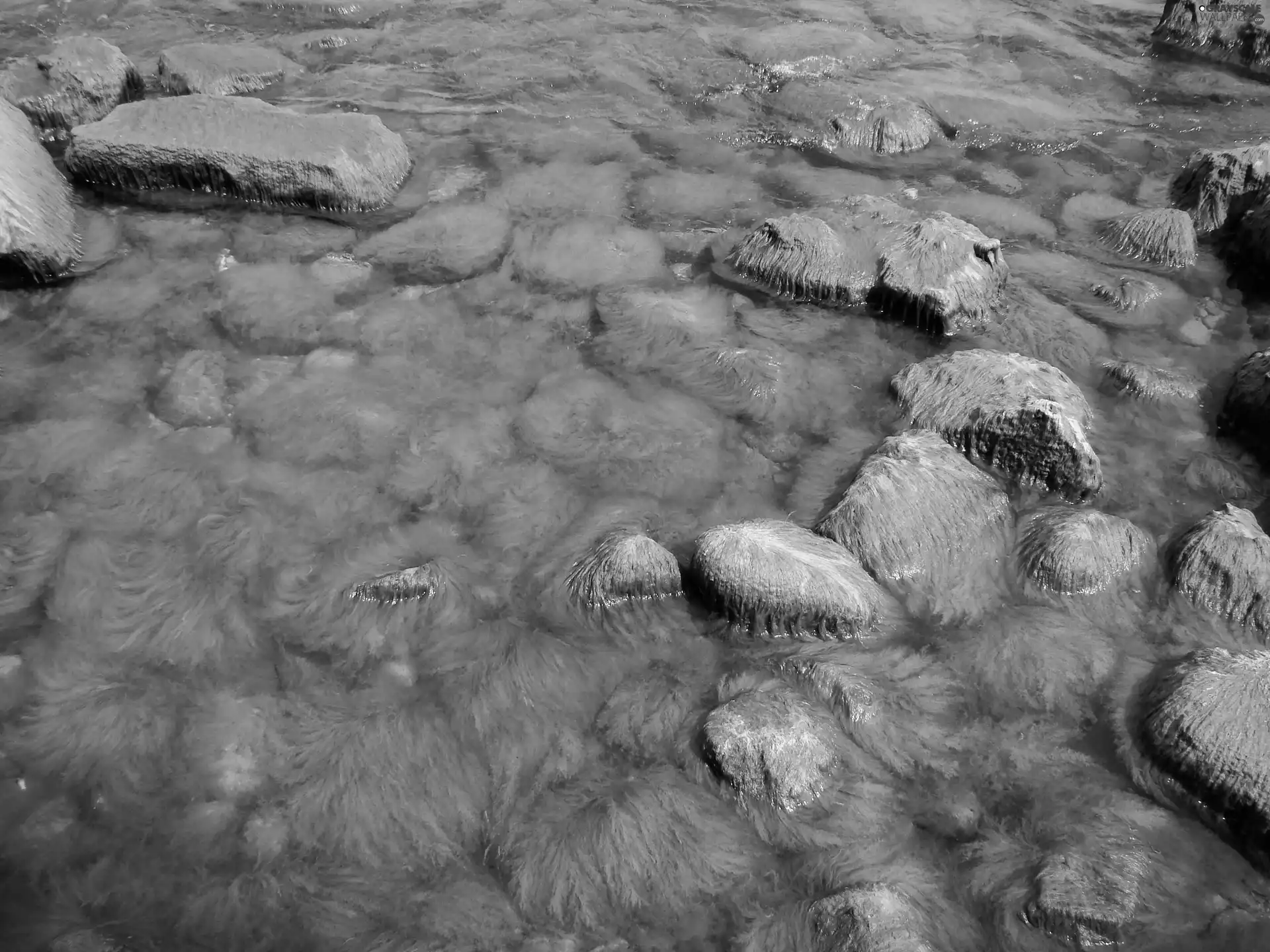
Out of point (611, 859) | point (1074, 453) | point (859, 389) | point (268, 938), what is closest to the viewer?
point (268, 938)

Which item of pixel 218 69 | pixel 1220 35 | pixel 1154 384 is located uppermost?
pixel 1220 35

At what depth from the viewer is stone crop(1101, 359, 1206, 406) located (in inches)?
155

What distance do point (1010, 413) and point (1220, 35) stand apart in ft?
18.1

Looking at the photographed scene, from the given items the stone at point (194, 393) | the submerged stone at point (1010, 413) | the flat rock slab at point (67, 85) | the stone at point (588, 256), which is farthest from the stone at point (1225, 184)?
the flat rock slab at point (67, 85)

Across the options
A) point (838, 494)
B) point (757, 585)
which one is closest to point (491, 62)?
point (838, 494)

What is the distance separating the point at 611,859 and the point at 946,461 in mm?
1904

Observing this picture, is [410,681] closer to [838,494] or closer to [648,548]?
[648,548]

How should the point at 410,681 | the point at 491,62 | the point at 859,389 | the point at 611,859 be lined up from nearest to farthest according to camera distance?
the point at 611,859 → the point at 410,681 → the point at 859,389 → the point at 491,62

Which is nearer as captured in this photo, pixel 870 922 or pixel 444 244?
pixel 870 922

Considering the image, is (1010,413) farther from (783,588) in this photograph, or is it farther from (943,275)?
(783,588)

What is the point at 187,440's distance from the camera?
3.55 meters

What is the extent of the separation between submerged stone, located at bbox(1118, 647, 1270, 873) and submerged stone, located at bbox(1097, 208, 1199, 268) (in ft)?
9.07

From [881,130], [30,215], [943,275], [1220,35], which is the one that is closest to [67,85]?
[30,215]

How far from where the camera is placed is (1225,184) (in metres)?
5.00
